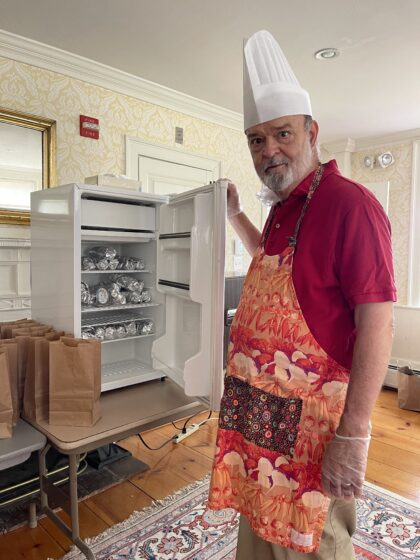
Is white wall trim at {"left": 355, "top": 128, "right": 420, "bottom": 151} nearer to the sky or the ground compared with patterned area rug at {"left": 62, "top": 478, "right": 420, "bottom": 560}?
nearer to the sky

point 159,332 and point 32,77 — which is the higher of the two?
point 32,77

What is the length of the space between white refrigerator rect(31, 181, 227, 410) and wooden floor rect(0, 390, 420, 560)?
0.60 meters

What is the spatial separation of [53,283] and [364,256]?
1.38 m

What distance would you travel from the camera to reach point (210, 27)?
6.78 ft

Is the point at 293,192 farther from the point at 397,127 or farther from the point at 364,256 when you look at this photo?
the point at 397,127

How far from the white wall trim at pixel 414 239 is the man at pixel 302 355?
126 inches

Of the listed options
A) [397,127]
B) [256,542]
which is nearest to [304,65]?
[397,127]

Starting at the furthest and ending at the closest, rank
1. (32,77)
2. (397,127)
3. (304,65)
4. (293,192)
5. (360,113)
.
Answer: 1. (397,127)
2. (360,113)
3. (304,65)
4. (32,77)
5. (293,192)

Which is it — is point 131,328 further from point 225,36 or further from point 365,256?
point 225,36

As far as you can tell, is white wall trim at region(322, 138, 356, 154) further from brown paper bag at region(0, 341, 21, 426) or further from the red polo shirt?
brown paper bag at region(0, 341, 21, 426)

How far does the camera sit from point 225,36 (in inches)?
84.5

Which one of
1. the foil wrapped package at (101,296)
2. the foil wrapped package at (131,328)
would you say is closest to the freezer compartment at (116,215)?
the foil wrapped package at (101,296)

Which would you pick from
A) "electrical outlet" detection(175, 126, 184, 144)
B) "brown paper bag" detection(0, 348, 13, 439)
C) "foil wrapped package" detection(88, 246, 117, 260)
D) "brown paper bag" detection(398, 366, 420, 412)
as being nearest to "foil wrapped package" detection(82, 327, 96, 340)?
"foil wrapped package" detection(88, 246, 117, 260)

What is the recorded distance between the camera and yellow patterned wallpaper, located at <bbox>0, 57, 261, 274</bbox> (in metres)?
2.29
